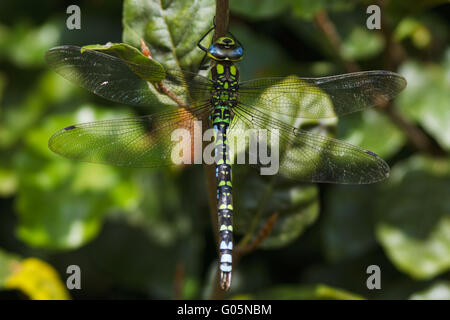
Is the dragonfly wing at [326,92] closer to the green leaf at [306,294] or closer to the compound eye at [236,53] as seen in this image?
the compound eye at [236,53]

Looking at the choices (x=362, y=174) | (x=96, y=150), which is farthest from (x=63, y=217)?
(x=362, y=174)

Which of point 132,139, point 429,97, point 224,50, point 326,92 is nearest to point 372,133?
point 429,97

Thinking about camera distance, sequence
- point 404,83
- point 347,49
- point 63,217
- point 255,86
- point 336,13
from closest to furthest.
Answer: point 404,83, point 255,86, point 63,217, point 347,49, point 336,13

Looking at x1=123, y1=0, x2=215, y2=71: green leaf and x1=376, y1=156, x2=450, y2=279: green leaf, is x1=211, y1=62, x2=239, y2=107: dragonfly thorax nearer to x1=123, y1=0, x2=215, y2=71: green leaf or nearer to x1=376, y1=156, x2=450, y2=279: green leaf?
x1=123, y1=0, x2=215, y2=71: green leaf

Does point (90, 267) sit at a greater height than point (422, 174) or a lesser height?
lesser

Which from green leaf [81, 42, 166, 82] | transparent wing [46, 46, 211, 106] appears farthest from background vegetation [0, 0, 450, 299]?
green leaf [81, 42, 166, 82]

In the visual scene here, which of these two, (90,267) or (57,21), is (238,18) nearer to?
(57,21)

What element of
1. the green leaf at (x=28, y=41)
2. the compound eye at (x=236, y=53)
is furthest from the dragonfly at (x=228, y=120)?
the green leaf at (x=28, y=41)

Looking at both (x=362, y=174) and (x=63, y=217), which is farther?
(x=63, y=217)
